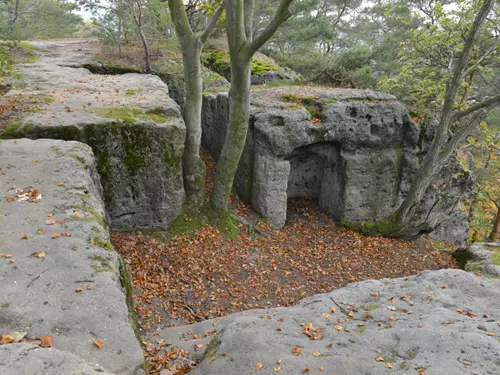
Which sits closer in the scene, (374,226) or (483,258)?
(483,258)

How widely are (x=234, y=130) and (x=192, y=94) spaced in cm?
166

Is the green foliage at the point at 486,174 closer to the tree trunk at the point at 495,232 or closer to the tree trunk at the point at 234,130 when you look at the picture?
the tree trunk at the point at 495,232

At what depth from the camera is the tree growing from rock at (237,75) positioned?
8.46 meters

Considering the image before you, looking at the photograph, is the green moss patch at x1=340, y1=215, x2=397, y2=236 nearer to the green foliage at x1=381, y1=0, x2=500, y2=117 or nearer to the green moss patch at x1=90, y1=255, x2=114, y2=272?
the green foliage at x1=381, y1=0, x2=500, y2=117

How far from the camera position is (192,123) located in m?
10.8

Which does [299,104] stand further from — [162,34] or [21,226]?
[21,226]

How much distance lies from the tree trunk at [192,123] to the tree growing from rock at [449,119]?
691 cm

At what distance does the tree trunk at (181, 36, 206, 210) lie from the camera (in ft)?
33.2

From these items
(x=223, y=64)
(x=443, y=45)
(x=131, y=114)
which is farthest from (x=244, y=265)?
(x=223, y=64)

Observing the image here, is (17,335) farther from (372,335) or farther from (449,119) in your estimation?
(449,119)

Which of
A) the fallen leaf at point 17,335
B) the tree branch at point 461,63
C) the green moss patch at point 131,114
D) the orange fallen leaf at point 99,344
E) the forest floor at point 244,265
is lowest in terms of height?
the forest floor at point 244,265

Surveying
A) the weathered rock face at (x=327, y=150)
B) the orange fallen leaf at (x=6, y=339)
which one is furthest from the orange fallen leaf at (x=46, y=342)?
the weathered rock face at (x=327, y=150)

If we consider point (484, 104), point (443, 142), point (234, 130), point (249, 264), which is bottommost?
point (249, 264)

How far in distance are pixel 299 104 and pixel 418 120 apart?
15.5ft
